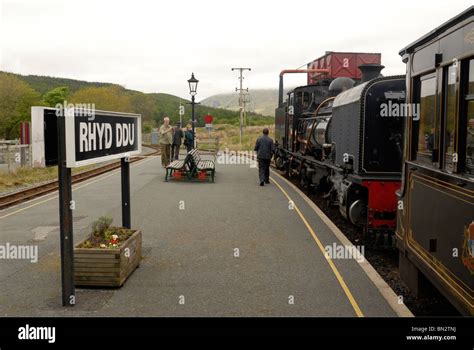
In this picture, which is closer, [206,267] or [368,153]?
[206,267]

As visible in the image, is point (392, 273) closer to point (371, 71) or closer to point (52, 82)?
point (371, 71)

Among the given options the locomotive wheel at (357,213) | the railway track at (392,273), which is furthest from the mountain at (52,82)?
the locomotive wheel at (357,213)

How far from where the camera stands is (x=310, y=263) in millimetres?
6621

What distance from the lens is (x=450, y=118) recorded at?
3.99 metres

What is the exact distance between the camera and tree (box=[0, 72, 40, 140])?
58.4 metres

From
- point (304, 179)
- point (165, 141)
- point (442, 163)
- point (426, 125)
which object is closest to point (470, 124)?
point (442, 163)

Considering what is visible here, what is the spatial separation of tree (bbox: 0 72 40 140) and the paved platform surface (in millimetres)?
51961

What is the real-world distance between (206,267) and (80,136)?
7.95 ft

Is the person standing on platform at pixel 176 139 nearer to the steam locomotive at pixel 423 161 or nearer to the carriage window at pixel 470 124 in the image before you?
the steam locomotive at pixel 423 161

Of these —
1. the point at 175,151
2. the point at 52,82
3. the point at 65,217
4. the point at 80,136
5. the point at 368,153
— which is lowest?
the point at 65,217

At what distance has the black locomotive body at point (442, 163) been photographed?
3.65 meters

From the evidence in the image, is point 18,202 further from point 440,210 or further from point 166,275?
point 440,210
